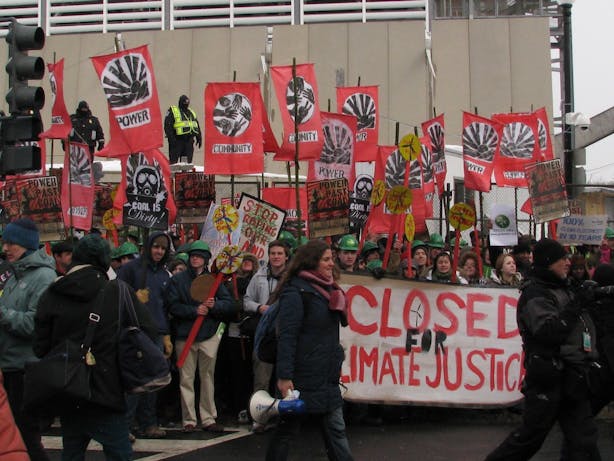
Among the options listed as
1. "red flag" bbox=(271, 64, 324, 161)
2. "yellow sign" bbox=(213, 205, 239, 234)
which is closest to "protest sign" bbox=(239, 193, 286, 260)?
"yellow sign" bbox=(213, 205, 239, 234)

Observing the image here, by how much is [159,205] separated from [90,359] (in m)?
4.86

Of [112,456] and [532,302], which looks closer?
[112,456]

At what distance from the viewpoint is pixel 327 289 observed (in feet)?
19.0

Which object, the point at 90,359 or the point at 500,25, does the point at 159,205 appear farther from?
the point at 500,25

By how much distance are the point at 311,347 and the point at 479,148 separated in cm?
770

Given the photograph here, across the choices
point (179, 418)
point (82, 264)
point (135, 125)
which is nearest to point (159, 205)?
point (135, 125)

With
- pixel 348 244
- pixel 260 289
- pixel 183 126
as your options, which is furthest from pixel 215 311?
pixel 183 126

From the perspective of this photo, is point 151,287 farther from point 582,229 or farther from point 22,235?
point 582,229

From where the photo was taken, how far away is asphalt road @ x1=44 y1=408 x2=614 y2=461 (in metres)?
7.22

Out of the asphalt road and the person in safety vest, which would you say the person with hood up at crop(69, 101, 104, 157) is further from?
the asphalt road

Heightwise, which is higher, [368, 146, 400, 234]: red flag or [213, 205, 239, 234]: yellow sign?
[368, 146, 400, 234]: red flag

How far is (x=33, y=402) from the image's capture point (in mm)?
4938

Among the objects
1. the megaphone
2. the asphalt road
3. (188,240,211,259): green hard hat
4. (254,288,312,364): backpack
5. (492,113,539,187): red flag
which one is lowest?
the asphalt road

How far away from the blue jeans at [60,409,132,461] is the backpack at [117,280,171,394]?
8.2 inches
